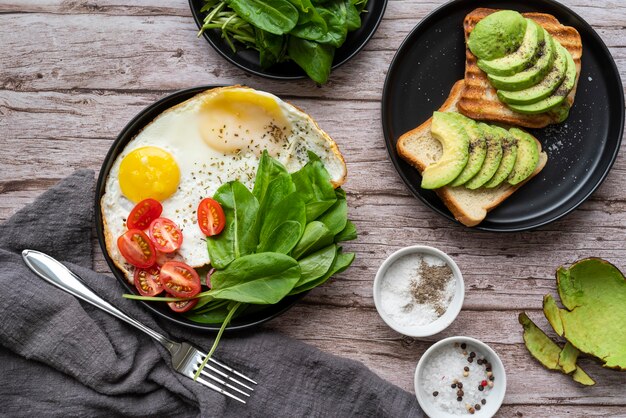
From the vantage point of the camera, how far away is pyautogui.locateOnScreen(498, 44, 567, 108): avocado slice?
3311 mm

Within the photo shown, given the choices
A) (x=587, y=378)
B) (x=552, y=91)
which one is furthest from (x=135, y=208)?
(x=587, y=378)

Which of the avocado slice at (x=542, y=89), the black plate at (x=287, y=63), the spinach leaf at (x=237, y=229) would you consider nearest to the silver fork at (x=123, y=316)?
the spinach leaf at (x=237, y=229)

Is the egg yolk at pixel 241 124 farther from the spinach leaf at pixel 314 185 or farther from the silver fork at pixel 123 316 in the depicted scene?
the silver fork at pixel 123 316

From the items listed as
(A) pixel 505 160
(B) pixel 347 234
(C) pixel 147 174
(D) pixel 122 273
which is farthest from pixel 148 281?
(A) pixel 505 160

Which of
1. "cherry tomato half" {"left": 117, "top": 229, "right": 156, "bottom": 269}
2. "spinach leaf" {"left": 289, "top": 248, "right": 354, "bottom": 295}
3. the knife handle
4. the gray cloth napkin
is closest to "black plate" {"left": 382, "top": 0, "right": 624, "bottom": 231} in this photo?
"spinach leaf" {"left": 289, "top": 248, "right": 354, "bottom": 295}

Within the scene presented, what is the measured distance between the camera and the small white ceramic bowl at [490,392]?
132 inches

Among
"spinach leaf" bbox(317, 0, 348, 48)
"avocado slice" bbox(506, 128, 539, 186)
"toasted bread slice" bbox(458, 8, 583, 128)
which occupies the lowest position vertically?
"avocado slice" bbox(506, 128, 539, 186)

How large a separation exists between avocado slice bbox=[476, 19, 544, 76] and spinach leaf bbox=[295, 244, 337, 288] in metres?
1.29

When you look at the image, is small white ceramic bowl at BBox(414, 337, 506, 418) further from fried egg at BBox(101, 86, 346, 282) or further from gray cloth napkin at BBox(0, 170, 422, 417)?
fried egg at BBox(101, 86, 346, 282)

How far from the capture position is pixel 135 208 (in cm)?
322

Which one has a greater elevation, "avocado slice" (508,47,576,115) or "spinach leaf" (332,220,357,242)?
"avocado slice" (508,47,576,115)

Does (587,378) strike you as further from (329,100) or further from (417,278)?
(329,100)

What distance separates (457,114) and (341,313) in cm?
127

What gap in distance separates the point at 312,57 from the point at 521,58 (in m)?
1.10
